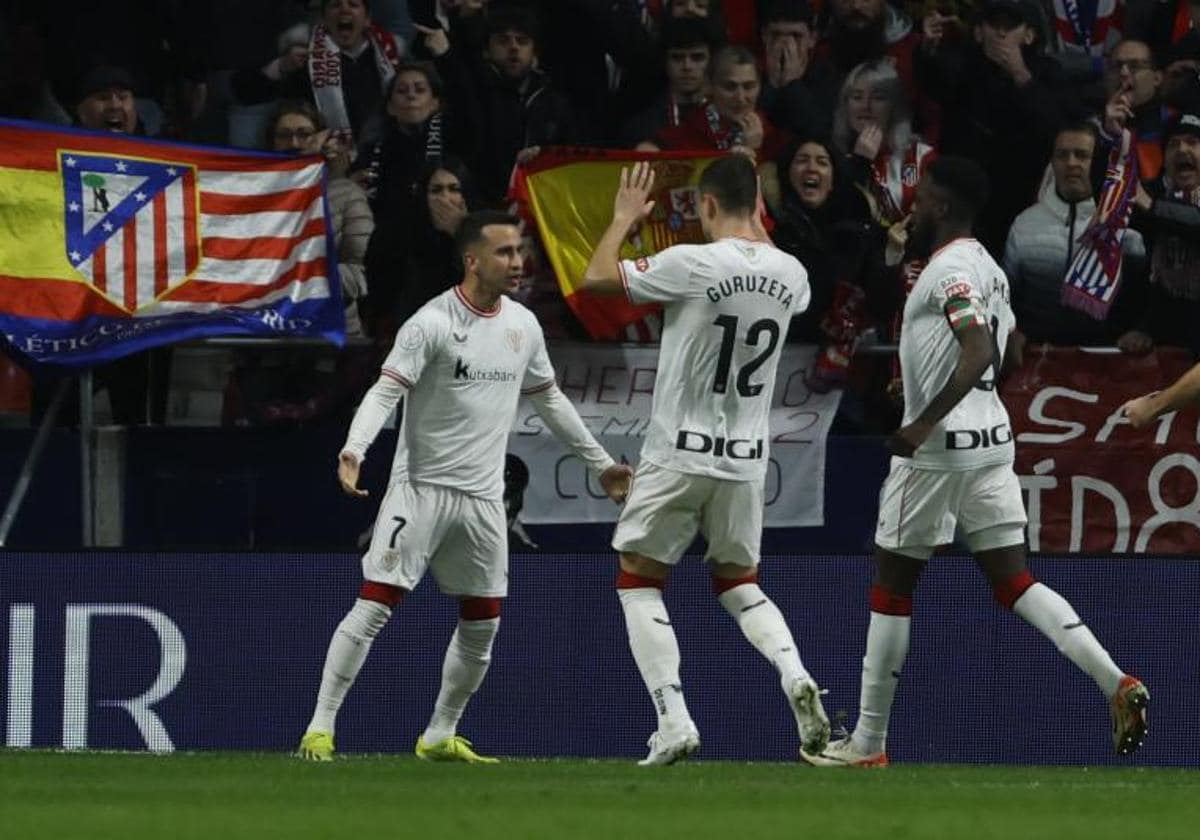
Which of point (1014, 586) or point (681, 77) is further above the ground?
point (681, 77)

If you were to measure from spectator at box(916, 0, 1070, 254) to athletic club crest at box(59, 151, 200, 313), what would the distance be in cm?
420

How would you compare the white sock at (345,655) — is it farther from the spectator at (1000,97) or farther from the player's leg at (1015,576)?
the spectator at (1000,97)

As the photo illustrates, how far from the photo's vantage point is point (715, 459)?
430 inches

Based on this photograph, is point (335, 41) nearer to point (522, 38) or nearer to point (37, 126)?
point (522, 38)

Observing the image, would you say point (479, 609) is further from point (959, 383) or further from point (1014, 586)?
point (959, 383)

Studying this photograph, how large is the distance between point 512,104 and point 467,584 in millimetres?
3906

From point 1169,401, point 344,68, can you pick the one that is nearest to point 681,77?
point 344,68

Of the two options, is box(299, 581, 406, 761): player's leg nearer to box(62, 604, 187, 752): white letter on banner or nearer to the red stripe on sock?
the red stripe on sock

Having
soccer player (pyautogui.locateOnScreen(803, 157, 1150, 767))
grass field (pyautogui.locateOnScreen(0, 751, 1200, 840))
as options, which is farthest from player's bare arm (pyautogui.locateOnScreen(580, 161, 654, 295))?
grass field (pyautogui.locateOnScreen(0, 751, 1200, 840))

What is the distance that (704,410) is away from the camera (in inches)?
432

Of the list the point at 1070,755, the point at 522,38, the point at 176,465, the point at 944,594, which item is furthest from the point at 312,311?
the point at 1070,755

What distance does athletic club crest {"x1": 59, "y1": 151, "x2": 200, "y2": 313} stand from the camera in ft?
44.6

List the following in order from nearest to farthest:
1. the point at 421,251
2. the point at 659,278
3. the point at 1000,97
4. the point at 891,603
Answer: the point at 659,278 < the point at 891,603 < the point at 421,251 < the point at 1000,97

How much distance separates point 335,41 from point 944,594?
4638 mm
